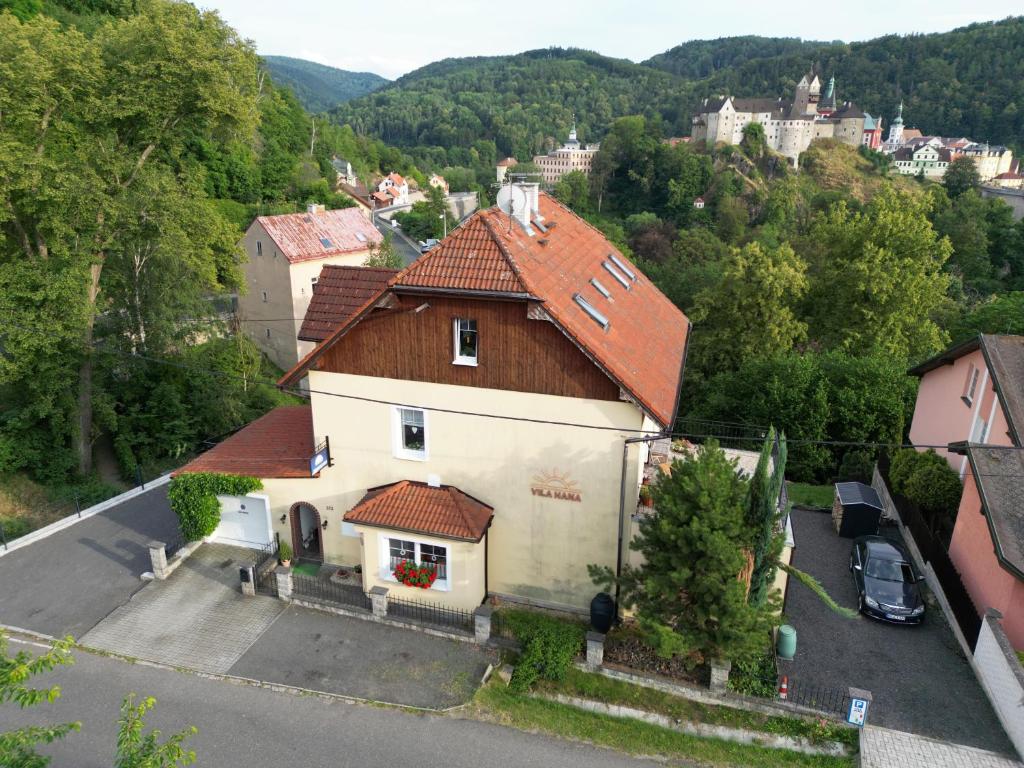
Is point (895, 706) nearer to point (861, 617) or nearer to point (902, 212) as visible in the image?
point (861, 617)

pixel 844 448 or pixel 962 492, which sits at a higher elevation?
pixel 962 492

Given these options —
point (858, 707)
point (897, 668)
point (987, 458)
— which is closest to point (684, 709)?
point (858, 707)

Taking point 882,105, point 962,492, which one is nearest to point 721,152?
point 882,105

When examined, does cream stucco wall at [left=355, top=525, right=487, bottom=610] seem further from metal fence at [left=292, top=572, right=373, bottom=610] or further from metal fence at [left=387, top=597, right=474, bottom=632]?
metal fence at [left=292, top=572, right=373, bottom=610]

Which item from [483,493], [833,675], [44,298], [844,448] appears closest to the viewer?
[833,675]

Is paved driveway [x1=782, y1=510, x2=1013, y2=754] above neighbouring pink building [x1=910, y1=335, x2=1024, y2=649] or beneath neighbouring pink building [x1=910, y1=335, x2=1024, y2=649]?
beneath

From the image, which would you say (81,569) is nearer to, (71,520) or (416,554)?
(71,520)

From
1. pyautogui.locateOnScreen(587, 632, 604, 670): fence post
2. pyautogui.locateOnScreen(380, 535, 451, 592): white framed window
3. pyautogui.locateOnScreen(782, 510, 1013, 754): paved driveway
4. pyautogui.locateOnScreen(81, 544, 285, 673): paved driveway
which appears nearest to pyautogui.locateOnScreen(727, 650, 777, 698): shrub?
pyautogui.locateOnScreen(782, 510, 1013, 754): paved driveway

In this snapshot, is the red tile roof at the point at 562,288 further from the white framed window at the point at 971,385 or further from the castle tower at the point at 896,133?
the castle tower at the point at 896,133
